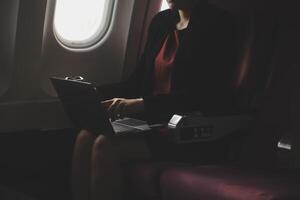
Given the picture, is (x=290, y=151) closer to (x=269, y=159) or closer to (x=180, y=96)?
(x=269, y=159)

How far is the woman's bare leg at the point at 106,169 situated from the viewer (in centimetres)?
285

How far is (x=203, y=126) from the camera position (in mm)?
2857

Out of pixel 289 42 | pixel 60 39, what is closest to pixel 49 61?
pixel 60 39

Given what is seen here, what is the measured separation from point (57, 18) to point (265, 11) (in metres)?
1.32

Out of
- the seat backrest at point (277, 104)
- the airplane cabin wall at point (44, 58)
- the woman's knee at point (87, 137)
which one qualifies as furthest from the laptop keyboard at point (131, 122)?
the airplane cabin wall at point (44, 58)

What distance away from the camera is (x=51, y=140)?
→ 385 centimetres

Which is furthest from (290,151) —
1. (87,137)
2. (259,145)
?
(87,137)

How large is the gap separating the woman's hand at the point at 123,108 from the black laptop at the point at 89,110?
1.9 inches

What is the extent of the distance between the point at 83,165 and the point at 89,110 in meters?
0.30

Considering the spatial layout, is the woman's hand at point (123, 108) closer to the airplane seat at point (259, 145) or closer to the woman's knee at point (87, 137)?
the woman's knee at point (87, 137)

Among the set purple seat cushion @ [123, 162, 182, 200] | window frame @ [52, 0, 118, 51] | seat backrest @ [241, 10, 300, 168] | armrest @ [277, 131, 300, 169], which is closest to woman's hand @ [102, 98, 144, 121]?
purple seat cushion @ [123, 162, 182, 200]

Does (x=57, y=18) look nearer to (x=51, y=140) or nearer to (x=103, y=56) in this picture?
(x=103, y=56)

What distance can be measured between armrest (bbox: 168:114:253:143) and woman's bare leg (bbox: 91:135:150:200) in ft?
0.86

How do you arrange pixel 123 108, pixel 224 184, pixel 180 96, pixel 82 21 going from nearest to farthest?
1. pixel 224 184
2. pixel 180 96
3. pixel 123 108
4. pixel 82 21
